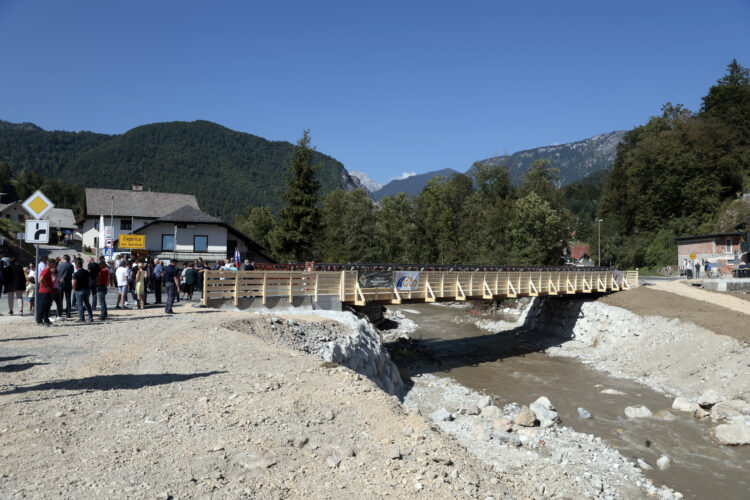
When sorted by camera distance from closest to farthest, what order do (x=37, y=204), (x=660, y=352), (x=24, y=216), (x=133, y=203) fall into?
1. (x=37, y=204)
2. (x=660, y=352)
3. (x=133, y=203)
4. (x=24, y=216)

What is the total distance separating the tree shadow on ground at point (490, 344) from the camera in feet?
75.3

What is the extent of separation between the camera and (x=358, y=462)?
698 centimetres

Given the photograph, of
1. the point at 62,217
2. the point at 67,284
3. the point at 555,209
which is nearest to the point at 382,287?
the point at 67,284

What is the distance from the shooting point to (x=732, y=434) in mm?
13000

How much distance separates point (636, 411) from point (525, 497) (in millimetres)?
10401

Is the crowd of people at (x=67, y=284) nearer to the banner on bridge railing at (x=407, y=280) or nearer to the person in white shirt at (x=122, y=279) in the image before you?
the person in white shirt at (x=122, y=279)

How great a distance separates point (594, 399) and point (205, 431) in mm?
15367

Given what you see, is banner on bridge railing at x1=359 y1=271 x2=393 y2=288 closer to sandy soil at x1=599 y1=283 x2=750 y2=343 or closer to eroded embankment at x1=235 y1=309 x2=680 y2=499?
eroded embankment at x1=235 y1=309 x2=680 y2=499

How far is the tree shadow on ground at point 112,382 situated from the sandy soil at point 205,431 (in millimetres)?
32

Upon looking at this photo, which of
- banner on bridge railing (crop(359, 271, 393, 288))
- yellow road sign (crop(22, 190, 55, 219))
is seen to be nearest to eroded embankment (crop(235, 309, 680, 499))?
banner on bridge railing (crop(359, 271, 393, 288))

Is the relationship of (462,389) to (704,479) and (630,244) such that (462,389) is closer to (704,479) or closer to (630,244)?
(704,479)

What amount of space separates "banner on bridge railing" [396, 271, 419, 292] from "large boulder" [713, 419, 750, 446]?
11.9m

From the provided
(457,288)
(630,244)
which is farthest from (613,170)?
(457,288)

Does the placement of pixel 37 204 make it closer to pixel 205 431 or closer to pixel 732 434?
pixel 205 431
